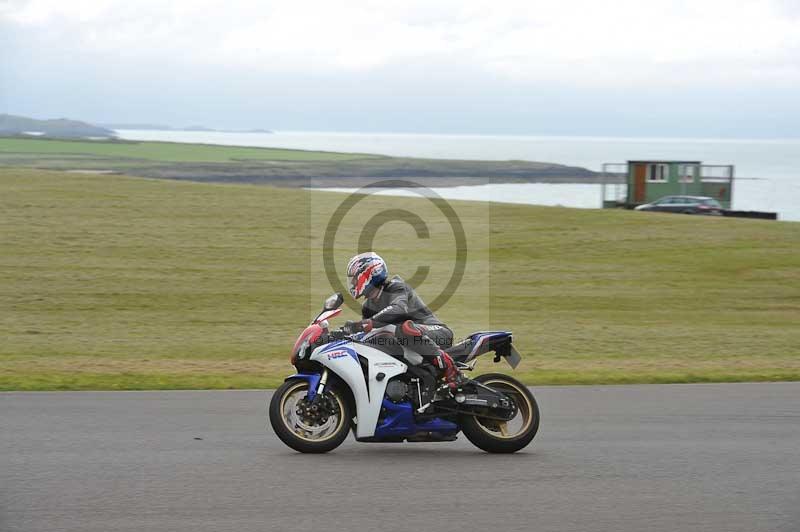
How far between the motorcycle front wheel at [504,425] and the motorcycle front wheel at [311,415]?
1.09 m

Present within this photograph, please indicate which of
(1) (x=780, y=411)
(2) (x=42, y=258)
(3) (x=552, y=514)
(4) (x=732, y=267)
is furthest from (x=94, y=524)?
(4) (x=732, y=267)

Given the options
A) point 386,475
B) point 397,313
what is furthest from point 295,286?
point 386,475

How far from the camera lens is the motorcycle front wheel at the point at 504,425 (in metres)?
9.04

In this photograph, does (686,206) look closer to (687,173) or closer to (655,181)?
(655,181)

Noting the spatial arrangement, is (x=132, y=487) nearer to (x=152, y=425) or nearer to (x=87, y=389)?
(x=152, y=425)

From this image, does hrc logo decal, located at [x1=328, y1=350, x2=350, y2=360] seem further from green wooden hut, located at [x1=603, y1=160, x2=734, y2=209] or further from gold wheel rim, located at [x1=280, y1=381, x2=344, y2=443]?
green wooden hut, located at [x1=603, y1=160, x2=734, y2=209]

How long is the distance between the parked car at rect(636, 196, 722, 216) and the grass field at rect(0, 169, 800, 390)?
12007 millimetres

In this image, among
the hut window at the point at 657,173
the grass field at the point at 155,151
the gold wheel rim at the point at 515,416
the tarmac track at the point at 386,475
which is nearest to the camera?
the tarmac track at the point at 386,475

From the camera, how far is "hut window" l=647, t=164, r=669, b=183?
59.8 metres

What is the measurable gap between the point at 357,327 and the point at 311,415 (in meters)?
0.83

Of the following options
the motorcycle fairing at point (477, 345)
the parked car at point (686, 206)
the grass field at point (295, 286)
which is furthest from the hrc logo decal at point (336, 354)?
the parked car at point (686, 206)

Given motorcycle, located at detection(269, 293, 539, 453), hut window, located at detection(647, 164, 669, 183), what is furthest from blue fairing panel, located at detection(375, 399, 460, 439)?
hut window, located at detection(647, 164, 669, 183)

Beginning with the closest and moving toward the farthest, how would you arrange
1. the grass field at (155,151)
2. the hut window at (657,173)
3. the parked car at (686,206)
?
1. the parked car at (686,206)
2. the hut window at (657,173)
3. the grass field at (155,151)

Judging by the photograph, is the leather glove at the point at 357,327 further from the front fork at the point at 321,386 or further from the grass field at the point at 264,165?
the grass field at the point at 264,165
